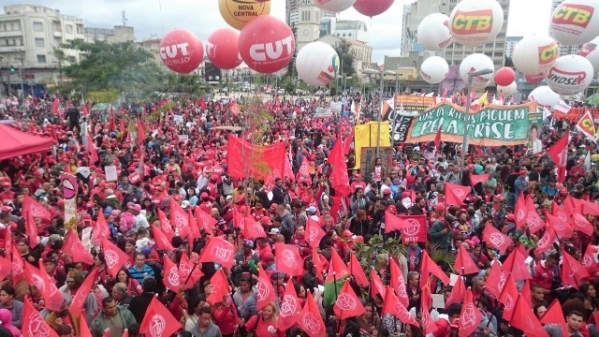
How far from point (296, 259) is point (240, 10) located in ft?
17.6

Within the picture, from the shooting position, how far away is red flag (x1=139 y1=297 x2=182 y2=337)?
473 centimetres

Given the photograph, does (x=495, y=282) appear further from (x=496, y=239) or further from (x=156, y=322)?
(x=156, y=322)

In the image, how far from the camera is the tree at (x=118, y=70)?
95.6 feet

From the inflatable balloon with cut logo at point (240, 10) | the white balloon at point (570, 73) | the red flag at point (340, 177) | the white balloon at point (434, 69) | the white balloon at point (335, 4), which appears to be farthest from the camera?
the white balloon at point (434, 69)

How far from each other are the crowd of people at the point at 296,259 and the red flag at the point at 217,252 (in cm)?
2

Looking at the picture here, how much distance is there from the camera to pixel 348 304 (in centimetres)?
511

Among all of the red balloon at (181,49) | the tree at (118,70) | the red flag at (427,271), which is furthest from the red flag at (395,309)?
the tree at (118,70)

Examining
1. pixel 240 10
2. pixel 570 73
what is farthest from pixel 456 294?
pixel 570 73

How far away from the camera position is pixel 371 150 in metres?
13.0

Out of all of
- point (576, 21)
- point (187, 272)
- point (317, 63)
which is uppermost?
point (576, 21)

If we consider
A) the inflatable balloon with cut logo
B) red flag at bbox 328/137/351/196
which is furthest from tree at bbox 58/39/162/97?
red flag at bbox 328/137/351/196

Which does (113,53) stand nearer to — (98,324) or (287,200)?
(287,200)

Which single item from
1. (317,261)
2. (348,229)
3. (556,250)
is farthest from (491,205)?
(317,261)

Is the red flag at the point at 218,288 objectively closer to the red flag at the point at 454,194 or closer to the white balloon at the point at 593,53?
the red flag at the point at 454,194
